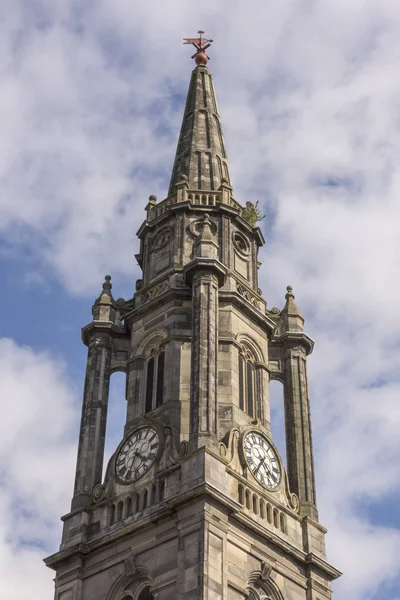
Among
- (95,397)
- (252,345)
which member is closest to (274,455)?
(252,345)

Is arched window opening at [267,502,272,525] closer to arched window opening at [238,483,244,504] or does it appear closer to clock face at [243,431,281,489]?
clock face at [243,431,281,489]

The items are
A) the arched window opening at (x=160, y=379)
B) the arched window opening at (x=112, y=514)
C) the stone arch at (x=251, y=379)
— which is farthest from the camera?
the stone arch at (x=251, y=379)

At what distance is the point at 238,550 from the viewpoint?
45.6 metres

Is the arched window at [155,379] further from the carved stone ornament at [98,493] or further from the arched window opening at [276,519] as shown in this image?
Result: the arched window opening at [276,519]

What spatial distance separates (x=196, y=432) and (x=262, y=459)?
4.28 metres

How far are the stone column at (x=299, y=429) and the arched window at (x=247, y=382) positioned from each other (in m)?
2.17

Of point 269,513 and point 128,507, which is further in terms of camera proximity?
point 269,513

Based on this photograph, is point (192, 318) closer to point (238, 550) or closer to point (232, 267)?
point (232, 267)

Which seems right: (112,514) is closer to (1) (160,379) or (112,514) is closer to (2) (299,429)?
(1) (160,379)

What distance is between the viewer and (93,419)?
52.4m

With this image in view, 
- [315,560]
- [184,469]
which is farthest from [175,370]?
[315,560]

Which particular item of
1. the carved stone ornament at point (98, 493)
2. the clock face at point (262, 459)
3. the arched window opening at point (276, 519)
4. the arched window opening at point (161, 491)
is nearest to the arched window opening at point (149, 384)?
the carved stone ornament at point (98, 493)

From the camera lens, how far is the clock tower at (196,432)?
149 feet

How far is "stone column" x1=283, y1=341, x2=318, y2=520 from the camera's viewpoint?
51625 millimetres
